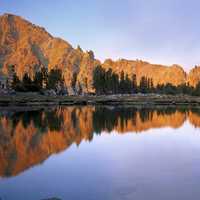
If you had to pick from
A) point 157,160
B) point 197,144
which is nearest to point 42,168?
point 157,160

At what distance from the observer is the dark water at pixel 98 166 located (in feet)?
47.0

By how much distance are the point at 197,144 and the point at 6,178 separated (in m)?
18.0

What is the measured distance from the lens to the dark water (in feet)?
47.0

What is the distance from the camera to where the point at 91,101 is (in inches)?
4498

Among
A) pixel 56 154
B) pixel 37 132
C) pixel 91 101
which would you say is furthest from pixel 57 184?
pixel 91 101

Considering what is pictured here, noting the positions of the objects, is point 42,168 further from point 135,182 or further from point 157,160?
point 157,160

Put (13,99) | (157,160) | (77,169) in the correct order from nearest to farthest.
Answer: (77,169), (157,160), (13,99)

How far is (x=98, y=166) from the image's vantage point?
1980cm

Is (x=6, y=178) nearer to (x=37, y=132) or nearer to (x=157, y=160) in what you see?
(x=157, y=160)

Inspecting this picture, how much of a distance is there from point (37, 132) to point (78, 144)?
8.03 meters

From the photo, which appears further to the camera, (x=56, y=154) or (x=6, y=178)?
(x=56, y=154)

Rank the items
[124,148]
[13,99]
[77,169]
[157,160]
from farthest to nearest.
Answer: [13,99] → [124,148] → [157,160] → [77,169]

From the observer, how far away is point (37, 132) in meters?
34.8

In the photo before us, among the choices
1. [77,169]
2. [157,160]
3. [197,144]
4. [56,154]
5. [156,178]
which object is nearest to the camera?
[156,178]
